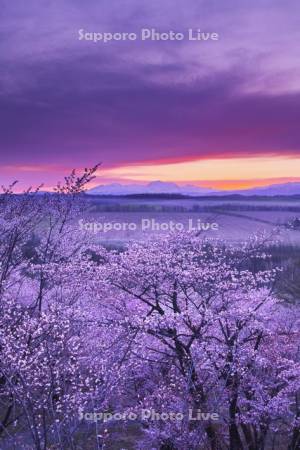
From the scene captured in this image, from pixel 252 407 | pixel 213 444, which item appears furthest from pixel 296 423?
pixel 213 444

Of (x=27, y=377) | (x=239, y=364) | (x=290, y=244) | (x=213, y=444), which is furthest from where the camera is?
(x=290, y=244)

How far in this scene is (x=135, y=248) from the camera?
1589cm

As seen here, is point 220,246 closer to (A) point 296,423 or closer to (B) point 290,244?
(A) point 296,423

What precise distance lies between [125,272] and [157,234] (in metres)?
2.57

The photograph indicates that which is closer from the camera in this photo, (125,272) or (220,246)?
(125,272)

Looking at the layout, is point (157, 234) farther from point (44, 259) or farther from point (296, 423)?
point (296, 423)

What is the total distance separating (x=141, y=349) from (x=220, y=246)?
501cm

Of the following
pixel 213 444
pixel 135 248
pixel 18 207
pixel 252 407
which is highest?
pixel 18 207

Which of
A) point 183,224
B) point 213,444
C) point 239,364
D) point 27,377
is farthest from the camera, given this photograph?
point 183,224

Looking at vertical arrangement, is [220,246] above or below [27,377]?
above

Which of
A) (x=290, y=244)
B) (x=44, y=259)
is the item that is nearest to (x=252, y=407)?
(x=44, y=259)

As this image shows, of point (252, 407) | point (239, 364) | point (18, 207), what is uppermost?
point (18, 207)

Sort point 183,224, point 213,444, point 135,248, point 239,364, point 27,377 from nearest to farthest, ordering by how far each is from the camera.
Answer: point 27,377 < point 239,364 < point 213,444 < point 135,248 < point 183,224

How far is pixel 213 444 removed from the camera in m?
14.3
